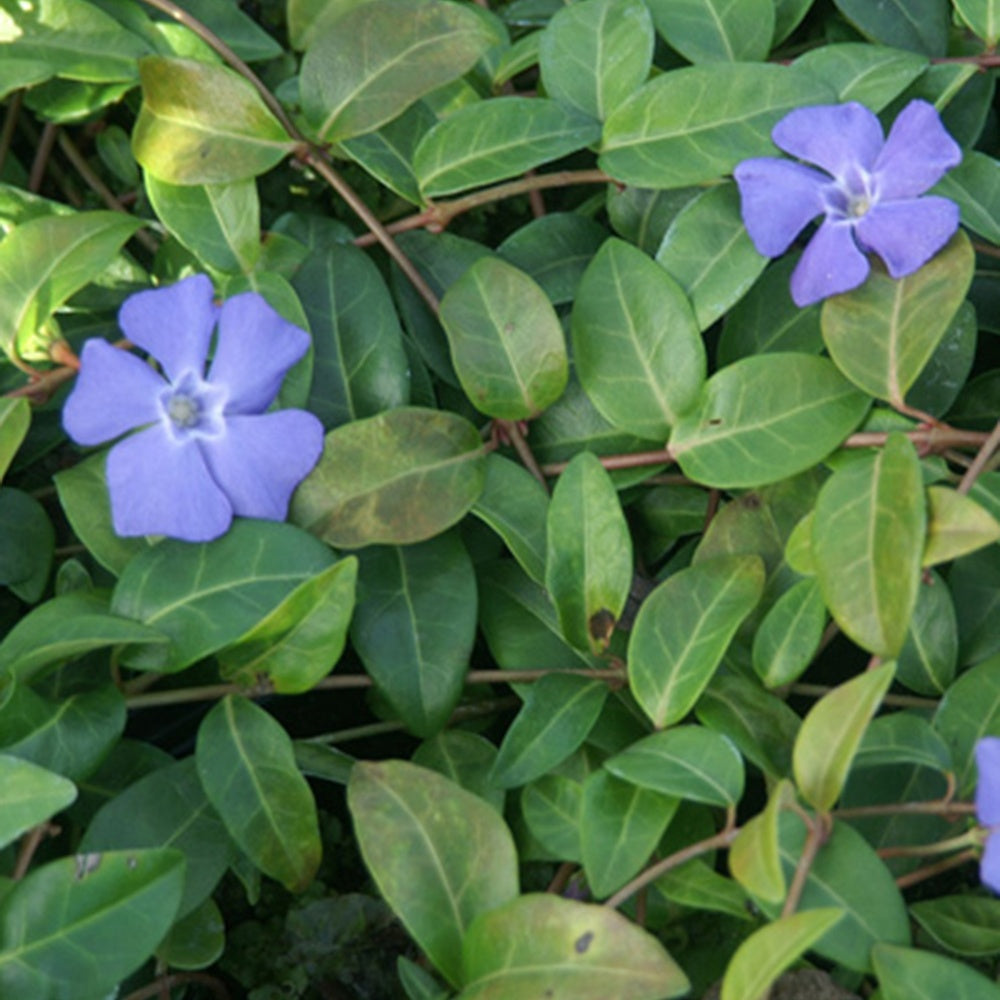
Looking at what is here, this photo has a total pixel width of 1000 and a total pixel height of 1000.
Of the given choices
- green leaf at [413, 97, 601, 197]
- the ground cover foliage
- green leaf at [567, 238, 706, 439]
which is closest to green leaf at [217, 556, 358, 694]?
the ground cover foliage

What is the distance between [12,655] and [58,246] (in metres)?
0.33

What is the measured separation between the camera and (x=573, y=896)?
107 cm

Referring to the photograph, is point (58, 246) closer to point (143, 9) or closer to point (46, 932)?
point (143, 9)

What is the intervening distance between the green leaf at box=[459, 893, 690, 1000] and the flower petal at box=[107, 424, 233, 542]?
0.36 m

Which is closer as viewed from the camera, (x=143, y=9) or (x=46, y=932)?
(x=46, y=932)

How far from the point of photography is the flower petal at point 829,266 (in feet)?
3.59

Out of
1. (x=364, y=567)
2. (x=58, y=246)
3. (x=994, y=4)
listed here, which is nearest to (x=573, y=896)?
(x=364, y=567)

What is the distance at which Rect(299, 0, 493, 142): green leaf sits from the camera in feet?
3.90

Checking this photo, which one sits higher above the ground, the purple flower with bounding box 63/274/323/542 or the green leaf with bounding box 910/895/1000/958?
the purple flower with bounding box 63/274/323/542

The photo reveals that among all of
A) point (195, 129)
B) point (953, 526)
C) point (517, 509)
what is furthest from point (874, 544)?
point (195, 129)

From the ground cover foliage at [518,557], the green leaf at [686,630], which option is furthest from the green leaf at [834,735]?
the green leaf at [686,630]

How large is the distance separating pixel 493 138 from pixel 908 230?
336 millimetres

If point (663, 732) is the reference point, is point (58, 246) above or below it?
above

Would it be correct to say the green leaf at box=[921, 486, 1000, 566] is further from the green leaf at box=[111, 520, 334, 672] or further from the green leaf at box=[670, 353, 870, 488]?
the green leaf at box=[111, 520, 334, 672]
